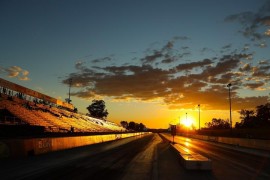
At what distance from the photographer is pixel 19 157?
70.6ft

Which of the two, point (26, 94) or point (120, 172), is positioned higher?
point (26, 94)

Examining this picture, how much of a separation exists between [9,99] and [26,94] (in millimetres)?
11410

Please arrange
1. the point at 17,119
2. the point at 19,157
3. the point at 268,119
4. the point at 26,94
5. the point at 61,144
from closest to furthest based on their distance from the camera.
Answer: the point at 19,157 < the point at 61,144 < the point at 17,119 < the point at 26,94 < the point at 268,119

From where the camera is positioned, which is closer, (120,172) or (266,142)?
(120,172)

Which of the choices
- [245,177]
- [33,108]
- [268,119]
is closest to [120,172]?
[245,177]

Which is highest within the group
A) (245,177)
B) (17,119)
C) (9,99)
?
→ (9,99)

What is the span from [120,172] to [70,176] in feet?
8.99

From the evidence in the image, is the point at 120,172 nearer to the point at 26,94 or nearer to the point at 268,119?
the point at 26,94

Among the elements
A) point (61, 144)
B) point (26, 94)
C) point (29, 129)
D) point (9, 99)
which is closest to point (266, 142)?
point (61, 144)

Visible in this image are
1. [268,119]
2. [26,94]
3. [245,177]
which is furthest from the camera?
[268,119]

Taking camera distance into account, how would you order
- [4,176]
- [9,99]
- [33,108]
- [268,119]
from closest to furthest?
[4,176]
[9,99]
[33,108]
[268,119]

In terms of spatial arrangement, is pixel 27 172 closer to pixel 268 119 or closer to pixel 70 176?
pixel 70 176

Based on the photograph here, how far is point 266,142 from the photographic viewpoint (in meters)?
38.0

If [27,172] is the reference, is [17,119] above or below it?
above
